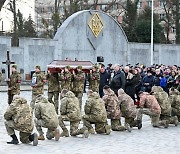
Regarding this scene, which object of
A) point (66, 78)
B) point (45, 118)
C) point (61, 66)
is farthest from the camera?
point (61, 66)

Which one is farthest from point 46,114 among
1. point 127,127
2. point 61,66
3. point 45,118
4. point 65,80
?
point 61,66

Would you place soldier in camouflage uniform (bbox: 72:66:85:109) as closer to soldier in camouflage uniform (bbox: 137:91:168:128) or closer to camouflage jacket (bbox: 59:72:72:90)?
camouflage jacket (bbox: 59:72:72:90)

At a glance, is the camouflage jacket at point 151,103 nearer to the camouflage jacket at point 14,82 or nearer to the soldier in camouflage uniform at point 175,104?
the soldier in camouflage uniform at point 175,104

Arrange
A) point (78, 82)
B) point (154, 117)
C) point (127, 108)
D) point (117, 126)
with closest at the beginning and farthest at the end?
point (117, 126) → point (127, 108) → point (154, 117) → point (78, 82)

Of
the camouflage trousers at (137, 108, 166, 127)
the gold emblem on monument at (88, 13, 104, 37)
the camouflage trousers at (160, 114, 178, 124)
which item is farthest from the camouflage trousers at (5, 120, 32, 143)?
the gold emblem on monument at (88, 13, 104, 37)

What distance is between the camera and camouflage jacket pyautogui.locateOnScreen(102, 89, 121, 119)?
16016mm

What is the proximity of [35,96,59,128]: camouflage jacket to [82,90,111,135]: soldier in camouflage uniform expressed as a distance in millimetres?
1458

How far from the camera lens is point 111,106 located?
16.1 metres

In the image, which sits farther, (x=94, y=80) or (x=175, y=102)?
(x=94, y=80)

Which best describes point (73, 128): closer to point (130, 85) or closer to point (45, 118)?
point (45, 118)

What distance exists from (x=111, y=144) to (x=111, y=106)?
242 centimetres

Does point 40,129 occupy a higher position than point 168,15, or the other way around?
point 168,15

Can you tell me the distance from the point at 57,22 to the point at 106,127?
44.6m

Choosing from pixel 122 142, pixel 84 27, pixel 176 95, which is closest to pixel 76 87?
pixel 176 95
